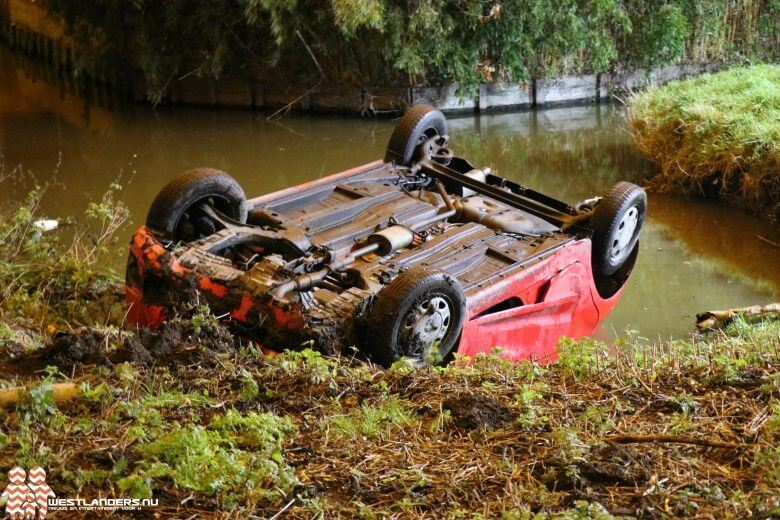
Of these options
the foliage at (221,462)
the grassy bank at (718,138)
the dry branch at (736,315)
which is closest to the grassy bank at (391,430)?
the foliage at (221,462)

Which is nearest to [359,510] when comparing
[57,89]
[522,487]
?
[522,487]

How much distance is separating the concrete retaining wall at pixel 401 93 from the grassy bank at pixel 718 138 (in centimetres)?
274

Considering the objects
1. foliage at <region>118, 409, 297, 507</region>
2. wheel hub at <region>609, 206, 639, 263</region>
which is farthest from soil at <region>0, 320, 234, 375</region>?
wheel hub at <region>609, 206, 639, 263</region>

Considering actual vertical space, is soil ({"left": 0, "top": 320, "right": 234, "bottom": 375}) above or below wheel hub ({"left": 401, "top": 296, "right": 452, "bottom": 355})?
above

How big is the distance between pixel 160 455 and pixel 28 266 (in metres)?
4.58

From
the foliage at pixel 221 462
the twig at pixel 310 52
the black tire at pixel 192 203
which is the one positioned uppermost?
the twig at pixel 310 52

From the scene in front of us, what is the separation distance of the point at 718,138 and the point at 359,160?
4.55 metres

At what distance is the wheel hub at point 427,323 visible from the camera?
18.9ft

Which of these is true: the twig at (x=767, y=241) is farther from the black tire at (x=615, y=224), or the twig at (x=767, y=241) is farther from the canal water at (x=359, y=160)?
the black tire at (x=615, y=224)

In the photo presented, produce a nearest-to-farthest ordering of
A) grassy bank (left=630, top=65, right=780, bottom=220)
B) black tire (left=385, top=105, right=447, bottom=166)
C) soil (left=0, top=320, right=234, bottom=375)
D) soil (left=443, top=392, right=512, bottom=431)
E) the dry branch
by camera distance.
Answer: soil (left=443, top=392, right=512, bottom=431) → soil (left=0, top=320, right=234, bottom=375) → the dry branch → black tire (left=385, top=105, right=447, bottom=166) → grassy bank (left=630, top=65, right=780, bottom=220)

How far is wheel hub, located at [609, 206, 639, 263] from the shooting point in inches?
292

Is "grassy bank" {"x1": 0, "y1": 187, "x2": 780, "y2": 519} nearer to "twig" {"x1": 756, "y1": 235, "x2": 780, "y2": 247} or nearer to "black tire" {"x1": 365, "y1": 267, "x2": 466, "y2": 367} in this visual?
"black tire" {"x1": 365, "y1": 267, "x2": 466, "y2": 367}

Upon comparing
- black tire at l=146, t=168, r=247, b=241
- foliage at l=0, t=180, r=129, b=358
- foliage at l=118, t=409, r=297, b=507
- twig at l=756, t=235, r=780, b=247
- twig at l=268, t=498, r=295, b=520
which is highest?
black tire at l=146, t=168, r=247, b=241

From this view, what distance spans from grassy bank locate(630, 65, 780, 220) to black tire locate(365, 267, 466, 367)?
20.0 ft
